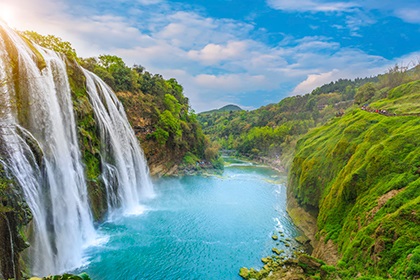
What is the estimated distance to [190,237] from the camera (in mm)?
19328

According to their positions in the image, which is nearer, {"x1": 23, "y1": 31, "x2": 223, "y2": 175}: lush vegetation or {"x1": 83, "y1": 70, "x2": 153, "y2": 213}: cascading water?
{"x1": 83, "y1": 70, "x2": 153, "y2": 213}: cascading water

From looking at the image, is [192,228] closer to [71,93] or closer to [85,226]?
[85,226]

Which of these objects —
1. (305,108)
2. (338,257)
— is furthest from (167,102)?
(305,108)

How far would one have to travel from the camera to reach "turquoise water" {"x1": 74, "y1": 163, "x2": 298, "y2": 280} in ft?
48.8

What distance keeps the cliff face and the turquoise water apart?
4.29 m

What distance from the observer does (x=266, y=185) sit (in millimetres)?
40312

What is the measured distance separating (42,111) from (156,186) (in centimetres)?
2102

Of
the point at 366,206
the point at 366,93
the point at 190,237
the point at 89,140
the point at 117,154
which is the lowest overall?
the point at 190,237

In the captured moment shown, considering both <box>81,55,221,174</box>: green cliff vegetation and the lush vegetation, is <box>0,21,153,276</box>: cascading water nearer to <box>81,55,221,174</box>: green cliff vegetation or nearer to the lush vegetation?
the lush vegetation

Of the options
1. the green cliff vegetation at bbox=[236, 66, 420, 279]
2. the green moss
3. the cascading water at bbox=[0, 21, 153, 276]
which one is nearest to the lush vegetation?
the green moss

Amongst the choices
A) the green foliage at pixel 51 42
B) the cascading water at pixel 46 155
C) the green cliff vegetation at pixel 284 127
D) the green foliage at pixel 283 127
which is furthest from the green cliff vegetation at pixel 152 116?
the green foliage at pixel 283 127

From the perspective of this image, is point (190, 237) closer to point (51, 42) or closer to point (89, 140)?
point (89, 140)

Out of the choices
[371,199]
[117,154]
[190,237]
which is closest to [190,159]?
[117,154]

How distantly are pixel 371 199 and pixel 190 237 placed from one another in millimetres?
12459
